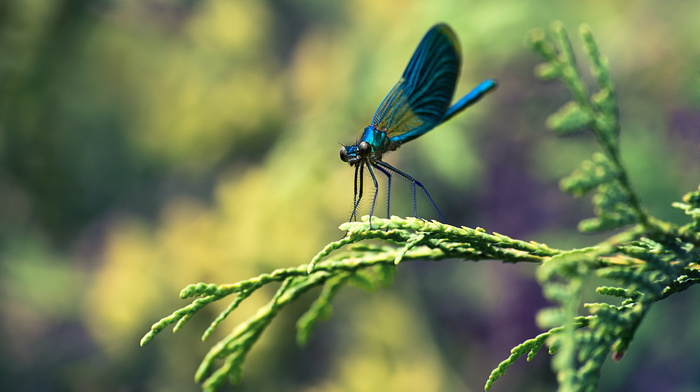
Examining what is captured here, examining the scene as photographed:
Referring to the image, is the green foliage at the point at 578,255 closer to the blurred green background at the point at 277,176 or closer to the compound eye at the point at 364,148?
the compound eye at the point at 364,148

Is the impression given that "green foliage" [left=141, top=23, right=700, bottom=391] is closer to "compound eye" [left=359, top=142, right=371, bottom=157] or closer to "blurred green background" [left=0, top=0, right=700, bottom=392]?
"compound eye" [left=359, top=142, right=371, bottom=157]

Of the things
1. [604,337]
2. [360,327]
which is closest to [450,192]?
[360,327]

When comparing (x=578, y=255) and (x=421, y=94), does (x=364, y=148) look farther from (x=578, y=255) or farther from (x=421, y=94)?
(x=578, y=255)

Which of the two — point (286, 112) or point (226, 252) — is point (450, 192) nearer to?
point (286, 112)

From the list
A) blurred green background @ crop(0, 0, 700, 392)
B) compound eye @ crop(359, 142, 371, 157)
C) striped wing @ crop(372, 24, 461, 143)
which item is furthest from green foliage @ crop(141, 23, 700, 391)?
blurred green background @ crop(0, 0, 700, 392)

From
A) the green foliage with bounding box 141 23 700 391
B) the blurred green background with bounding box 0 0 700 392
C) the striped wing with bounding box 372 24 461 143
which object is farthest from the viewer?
the blurred green background with bounding box 0 0 700 392

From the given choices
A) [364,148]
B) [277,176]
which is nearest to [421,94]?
[364,148]
